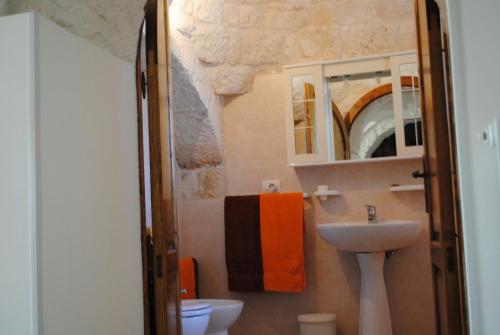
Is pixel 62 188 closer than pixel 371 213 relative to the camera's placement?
Yes

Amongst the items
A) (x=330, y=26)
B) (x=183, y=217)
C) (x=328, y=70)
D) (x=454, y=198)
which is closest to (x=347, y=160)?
(x=328, y=70)

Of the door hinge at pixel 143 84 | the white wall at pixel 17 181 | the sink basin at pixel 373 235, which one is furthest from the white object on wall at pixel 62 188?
the sink basin at pixel 373 235

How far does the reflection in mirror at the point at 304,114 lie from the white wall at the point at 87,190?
1842mm

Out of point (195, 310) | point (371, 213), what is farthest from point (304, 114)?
point (195, 310)

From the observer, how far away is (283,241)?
3.79m

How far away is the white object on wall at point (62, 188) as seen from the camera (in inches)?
65.0

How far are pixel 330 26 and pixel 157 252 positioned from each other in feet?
7.80

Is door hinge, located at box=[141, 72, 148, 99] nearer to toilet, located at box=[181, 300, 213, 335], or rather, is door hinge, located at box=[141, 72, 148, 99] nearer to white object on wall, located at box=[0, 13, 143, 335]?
white object on wall, located at box=[0, 13, 143, 335]

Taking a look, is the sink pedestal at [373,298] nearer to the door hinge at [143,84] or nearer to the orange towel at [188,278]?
the orange towel at [188,278]

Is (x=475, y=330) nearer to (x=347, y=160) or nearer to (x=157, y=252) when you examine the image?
(x=157, y=252)

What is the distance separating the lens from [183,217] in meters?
4.15

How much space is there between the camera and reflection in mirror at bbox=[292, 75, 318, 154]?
3863mm

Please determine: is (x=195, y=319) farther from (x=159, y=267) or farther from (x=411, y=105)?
(x=411, y=105)

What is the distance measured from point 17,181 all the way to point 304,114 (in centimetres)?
250
